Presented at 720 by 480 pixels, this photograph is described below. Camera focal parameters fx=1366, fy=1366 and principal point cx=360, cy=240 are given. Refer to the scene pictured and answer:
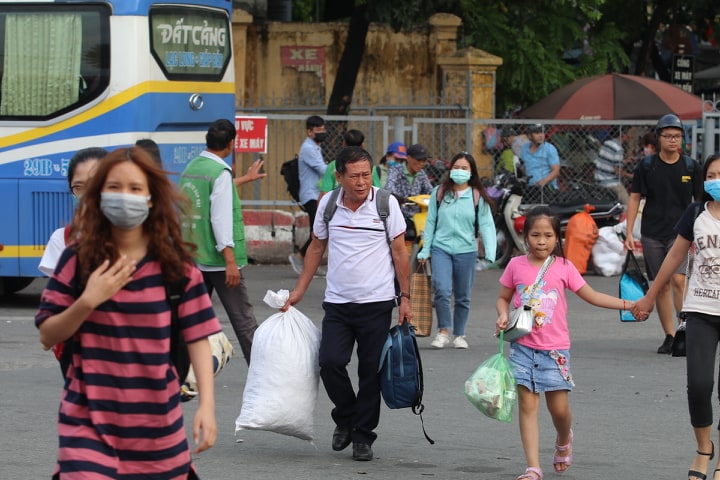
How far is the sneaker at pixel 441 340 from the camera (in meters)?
11.3

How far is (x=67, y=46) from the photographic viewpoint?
518 inches

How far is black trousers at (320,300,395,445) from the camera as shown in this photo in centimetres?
711

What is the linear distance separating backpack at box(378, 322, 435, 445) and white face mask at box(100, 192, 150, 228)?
3.09m

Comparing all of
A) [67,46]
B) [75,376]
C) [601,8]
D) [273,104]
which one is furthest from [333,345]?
[601,8]

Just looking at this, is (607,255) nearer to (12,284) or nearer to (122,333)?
(12,284)

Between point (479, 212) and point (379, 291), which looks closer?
point (379, 291)

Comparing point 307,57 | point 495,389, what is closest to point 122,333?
point 495,389

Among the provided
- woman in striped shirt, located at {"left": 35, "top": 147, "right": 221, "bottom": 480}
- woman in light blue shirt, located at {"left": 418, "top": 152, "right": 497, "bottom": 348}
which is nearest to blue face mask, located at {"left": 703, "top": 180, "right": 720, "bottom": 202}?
woman in striped shirt, located at {"left": 35, "top": 147, "right": 221, "bottom": 480}

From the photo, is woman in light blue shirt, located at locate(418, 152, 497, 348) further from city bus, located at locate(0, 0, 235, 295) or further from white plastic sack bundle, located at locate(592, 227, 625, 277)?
white plastic sack bundle, located at locate(592, 227, 625, 277)

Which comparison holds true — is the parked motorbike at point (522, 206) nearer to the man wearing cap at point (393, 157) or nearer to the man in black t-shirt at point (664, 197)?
the man wearing cap at point (393, 157)

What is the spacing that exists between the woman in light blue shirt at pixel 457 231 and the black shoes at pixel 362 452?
13.4ft

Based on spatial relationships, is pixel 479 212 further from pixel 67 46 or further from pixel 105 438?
pixel 105 438

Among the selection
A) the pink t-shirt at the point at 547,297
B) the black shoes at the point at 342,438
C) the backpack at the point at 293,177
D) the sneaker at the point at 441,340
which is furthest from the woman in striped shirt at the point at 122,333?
the backpack at the point at 293,177

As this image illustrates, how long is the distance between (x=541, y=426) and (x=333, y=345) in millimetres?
1709
